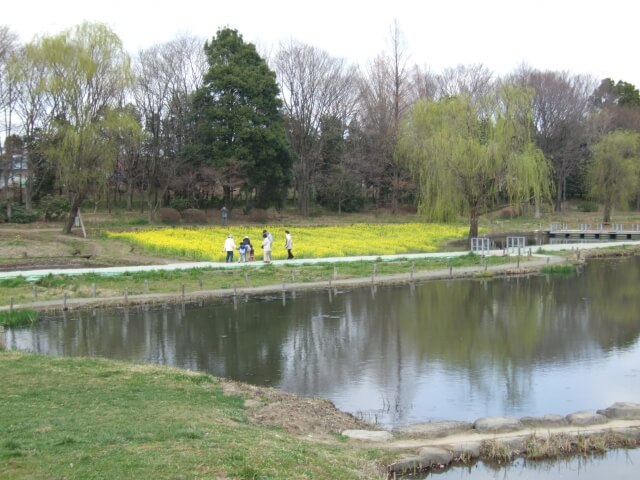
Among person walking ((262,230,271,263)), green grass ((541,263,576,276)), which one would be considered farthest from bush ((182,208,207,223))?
green grass ((541,263,576,276))

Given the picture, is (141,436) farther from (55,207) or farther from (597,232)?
(597,232)

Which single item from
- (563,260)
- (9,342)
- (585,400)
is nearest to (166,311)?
(9,342)

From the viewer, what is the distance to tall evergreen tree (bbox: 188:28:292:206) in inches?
1895

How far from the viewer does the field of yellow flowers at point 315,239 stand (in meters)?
31.8

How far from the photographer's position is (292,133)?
5822 cm

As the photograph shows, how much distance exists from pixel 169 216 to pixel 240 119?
8.67 meters

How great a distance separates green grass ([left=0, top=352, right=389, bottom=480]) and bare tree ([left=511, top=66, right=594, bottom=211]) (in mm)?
56738

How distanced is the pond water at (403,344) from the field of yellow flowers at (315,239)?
9111 millimetres

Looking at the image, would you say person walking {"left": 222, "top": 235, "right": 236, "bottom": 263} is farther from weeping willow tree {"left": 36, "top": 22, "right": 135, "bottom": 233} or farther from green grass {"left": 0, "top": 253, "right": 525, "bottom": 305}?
weeping willow tree {"left": 36, "top": 22, "right": 135, "bottom": 233}

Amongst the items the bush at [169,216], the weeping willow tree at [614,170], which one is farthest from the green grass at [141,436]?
the weeping willow tree at [614,170]

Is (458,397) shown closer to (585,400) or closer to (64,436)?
(585,400)

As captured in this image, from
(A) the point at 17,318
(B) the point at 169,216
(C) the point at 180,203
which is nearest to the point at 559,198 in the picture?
(C) the point at 180,203

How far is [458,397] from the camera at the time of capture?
467 inches

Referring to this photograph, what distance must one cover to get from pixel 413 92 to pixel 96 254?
147ft
